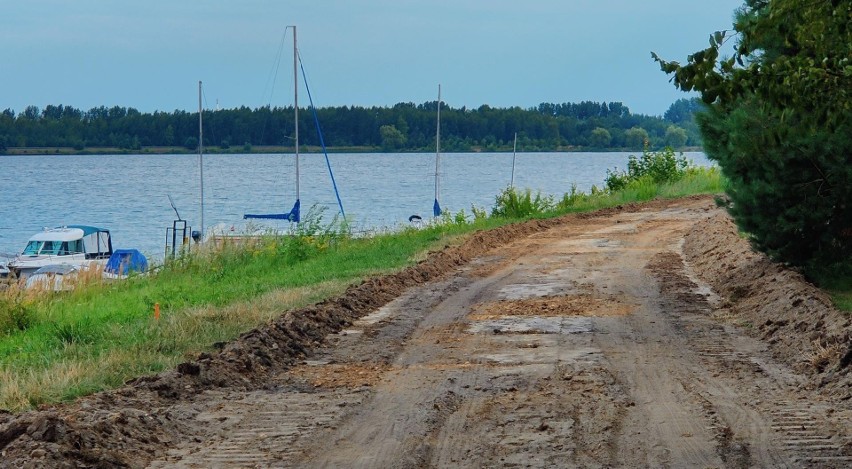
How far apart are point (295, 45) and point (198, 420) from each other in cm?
3583

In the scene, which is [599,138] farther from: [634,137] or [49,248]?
[49,248]

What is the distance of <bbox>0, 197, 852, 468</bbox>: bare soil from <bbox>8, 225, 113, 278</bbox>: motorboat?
25.2m

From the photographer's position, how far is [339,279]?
16.7 m

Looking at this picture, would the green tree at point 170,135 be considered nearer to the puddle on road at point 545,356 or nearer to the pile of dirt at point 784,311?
the pile of dirt at point 784,311

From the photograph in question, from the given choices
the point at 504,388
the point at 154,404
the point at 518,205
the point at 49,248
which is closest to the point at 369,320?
the point at 504,388

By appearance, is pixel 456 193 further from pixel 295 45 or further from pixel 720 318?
pixel 720 318

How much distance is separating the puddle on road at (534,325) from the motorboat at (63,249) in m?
27.1

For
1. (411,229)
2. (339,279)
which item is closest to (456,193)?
(411,229)

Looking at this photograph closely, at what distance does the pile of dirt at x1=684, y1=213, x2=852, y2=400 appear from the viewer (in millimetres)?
9664

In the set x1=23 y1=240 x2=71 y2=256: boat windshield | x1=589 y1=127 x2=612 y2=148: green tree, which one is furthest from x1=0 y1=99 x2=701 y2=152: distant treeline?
x1=23 y1=240 x2=71 y2=256: boat windshield

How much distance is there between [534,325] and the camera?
12492mm

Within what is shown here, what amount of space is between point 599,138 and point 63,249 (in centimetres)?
8343

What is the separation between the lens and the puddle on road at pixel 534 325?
39.7 ft

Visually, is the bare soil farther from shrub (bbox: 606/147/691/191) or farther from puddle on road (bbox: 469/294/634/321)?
shrub (bbox: 606/147/691/191)
